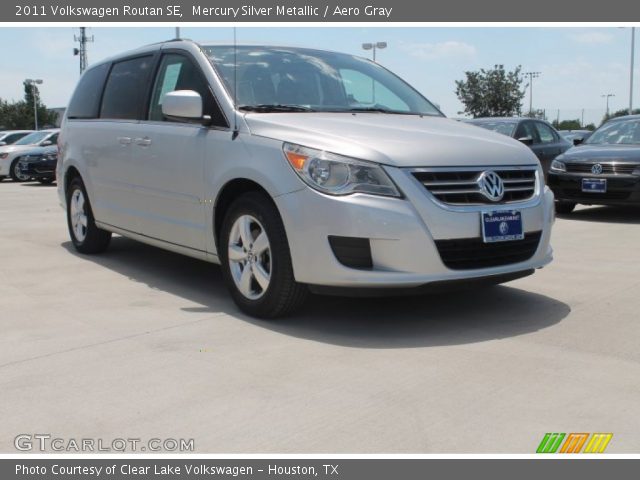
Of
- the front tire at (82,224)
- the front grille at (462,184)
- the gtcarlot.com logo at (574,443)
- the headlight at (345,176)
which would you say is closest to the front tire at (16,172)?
the front tire at (82,224)

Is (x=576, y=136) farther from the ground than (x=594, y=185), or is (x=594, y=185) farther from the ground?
(x=576, y=136)

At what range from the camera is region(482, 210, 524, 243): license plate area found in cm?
422

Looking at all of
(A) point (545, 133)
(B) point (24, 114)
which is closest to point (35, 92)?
(B) point (24, 114)

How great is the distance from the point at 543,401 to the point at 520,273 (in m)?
1.39

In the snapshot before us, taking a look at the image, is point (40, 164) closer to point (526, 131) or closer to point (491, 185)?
point (526, 131)

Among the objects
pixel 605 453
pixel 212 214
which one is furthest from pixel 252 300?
pixel 605 453

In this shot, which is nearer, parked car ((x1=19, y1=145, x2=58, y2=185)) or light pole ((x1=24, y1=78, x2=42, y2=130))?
parked car ((x1=19, y1=145, x2=58, y2=185))

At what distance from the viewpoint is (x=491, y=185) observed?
4320 millimetres

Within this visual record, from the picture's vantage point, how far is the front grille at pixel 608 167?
945cm

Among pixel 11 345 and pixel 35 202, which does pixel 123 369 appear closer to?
pixel 11 345

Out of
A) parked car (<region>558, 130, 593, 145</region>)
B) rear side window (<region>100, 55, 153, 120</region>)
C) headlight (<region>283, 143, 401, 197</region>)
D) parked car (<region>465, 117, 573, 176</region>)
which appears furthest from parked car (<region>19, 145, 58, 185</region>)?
headlight (<region>283, 143, 401, 197</region>)

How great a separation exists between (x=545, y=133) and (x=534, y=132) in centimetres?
53

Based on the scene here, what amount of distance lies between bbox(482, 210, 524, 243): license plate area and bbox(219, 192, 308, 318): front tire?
1114 millimetres
